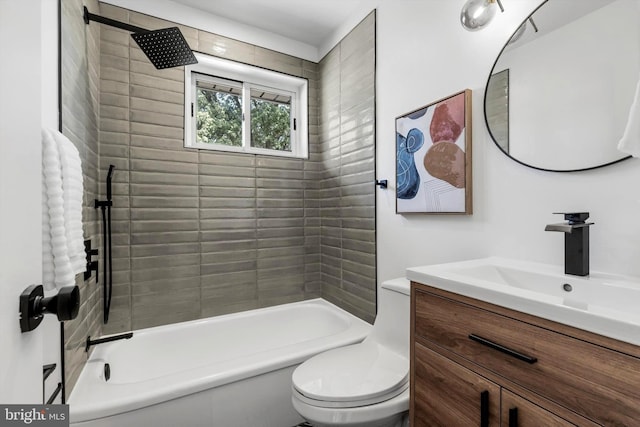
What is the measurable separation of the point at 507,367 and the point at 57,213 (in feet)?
4.66

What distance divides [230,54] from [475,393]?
2.56 m

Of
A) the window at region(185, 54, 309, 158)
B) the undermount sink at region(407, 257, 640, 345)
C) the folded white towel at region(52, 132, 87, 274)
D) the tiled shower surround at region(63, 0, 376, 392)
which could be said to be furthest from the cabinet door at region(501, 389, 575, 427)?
the window at region(185, 54, 309, 158)

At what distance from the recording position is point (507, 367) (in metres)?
0.77

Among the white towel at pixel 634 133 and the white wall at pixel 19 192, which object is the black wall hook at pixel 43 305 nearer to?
the white wall at pixel 19 192

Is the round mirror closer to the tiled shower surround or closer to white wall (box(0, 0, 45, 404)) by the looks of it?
the tiled shower surround

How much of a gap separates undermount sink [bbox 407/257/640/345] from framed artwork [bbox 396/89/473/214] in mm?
380

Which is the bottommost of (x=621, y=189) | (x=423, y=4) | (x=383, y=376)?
(x=383, y=376)

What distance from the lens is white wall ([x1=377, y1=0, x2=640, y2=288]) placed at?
99cm

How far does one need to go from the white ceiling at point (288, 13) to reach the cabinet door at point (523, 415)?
7.99ft

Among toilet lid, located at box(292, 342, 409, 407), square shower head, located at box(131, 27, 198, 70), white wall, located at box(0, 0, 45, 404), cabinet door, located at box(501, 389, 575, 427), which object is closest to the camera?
white wall, located at box(0, 0, 45, 404)

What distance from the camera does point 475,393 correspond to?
84 centimetres

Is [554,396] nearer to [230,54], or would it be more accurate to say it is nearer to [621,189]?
[621,189]

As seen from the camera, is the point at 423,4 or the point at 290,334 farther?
the point at 290,334

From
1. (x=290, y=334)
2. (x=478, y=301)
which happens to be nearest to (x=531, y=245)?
(x=478, y=301)
